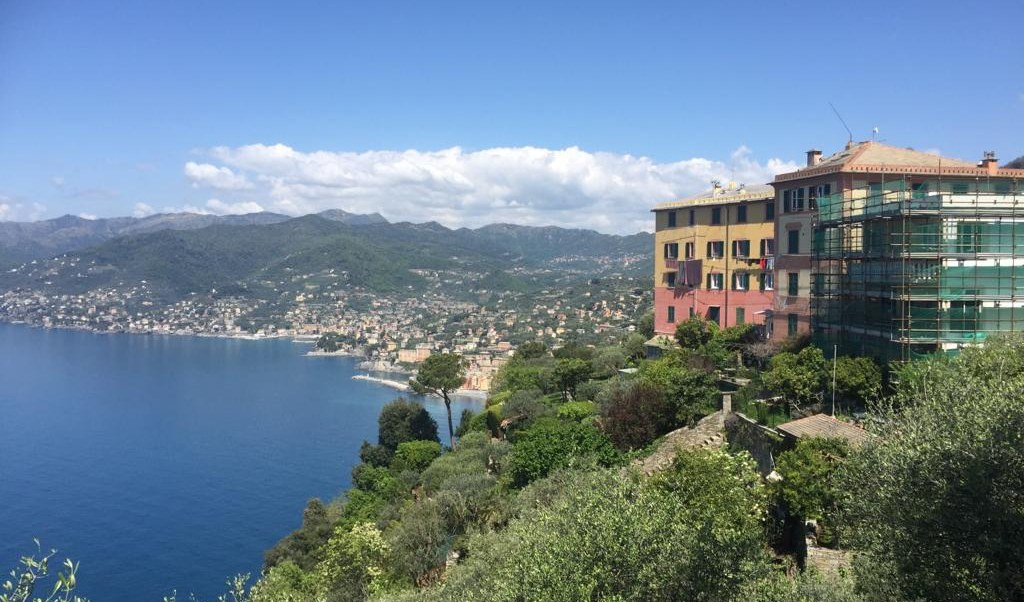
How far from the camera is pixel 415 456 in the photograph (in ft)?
116

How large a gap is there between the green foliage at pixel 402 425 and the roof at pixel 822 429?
27962 millimetres

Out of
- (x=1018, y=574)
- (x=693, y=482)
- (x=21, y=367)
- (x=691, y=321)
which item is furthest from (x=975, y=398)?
(x=21, y=367)

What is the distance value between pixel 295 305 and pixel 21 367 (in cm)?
8265

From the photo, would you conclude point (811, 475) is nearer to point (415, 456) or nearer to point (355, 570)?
point (355, 570)

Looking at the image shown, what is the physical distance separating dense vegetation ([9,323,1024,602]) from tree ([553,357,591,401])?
17.2ft

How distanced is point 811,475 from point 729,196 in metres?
19.3

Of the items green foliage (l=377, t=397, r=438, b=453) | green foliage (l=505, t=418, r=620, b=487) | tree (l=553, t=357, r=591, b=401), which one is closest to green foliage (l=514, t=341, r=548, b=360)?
green foliage (l=377, t=397, r=438, b=453)

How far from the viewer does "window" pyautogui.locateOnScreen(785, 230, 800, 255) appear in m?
24.6

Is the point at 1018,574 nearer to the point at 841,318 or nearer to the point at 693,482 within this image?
the point at 693,482

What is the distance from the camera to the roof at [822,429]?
1458cm

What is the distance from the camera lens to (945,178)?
20594 mm

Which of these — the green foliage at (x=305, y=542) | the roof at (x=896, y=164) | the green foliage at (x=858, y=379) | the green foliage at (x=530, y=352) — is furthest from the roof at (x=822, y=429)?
the green foliage at (x=530, y=352)

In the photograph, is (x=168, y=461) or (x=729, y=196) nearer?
(x=729, y=196)

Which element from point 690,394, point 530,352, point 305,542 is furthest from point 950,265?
point 530,352
